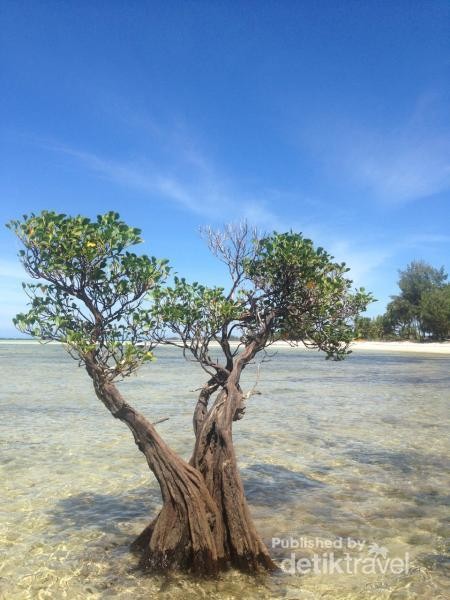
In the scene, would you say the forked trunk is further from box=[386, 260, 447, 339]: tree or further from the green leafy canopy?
box=[386, 260, 447, 339]: tree

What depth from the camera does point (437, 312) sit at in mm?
97500

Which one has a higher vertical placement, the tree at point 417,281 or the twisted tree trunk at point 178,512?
the tree at point 417,281

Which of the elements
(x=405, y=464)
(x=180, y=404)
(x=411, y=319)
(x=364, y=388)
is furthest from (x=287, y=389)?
(x=411, y=319)

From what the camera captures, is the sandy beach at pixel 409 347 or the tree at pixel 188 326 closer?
the tree at pixel 188 326

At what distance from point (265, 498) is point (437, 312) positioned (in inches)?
3781

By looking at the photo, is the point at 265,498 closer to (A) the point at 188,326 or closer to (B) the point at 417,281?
(A) the point at 188,326

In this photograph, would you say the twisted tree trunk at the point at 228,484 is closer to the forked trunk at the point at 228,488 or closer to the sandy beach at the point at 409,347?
the forked trunk at the point at 228,488

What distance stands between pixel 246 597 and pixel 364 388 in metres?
30.6

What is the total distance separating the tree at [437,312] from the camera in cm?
9731

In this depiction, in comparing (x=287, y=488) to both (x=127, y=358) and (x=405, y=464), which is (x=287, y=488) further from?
(x=127, y=358)

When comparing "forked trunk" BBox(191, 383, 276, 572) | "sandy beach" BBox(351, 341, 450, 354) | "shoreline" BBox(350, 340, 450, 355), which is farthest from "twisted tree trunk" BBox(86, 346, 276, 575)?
"sandy beach" BBox(351, 341, 450, 354)

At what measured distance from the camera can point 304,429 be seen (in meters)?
20.3

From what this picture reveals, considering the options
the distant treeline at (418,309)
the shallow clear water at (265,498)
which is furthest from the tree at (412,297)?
the shallow clear water at (265,498)

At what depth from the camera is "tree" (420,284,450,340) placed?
97.3 meters
